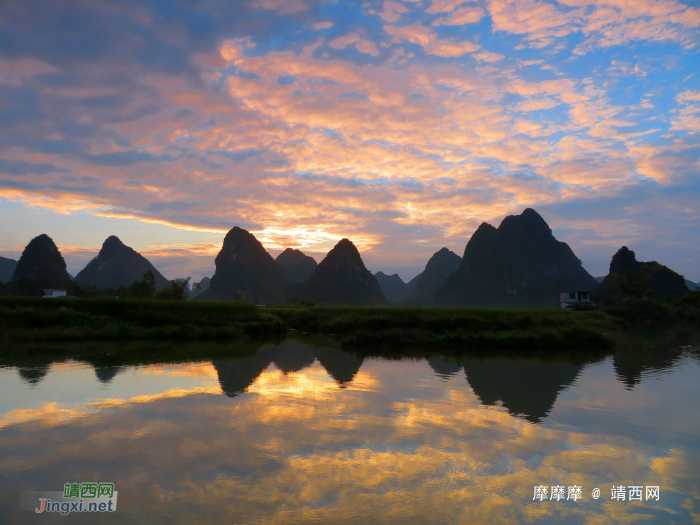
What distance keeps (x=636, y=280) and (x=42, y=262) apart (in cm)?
→ 11850

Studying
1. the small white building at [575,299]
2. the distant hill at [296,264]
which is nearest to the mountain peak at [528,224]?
the small white building at [575,299]

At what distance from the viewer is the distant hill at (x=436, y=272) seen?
A: 182 meters

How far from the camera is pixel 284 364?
13.1 m

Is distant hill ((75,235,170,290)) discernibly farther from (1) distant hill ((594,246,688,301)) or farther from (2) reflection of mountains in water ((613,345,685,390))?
(2) reflection of mountains in water ((613,345,685,390))

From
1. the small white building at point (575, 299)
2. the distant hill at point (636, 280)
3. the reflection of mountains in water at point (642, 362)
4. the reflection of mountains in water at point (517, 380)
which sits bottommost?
the reflection of mountains in water at point (642, 362)

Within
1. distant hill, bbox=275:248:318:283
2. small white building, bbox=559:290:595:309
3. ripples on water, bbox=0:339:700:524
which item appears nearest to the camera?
ripples on water, bbox=0:339:700:524

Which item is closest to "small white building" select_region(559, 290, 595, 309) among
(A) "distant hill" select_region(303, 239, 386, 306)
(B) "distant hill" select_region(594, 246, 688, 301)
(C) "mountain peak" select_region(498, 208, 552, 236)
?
(B) "distant hill" select_region(594, 246, 688, 301)

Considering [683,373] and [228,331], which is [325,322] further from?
[683,373]

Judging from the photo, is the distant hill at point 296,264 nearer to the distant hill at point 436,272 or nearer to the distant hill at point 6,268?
the distant hill at point 436,272

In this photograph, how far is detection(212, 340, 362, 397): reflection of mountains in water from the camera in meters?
10.2

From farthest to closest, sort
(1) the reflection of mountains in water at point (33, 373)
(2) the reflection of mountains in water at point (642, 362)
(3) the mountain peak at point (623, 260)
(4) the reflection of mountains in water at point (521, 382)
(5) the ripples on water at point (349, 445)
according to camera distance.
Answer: (3) the mountain peak at point (623, 260), (2) the reflection of mountains in water at point (642, 362), (1) the reflection of mountains in water at point (33, 373), (4) the reflection of mountains in water at point (521, 382), (5) the ripples on water at point (349, 445)

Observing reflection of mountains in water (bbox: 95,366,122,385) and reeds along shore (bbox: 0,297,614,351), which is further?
reeds along shore (bbox: 0,297,614,351)

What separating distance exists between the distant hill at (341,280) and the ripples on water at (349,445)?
102320 millimetres

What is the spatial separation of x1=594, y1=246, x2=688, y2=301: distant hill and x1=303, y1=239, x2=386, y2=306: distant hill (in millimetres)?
64053
